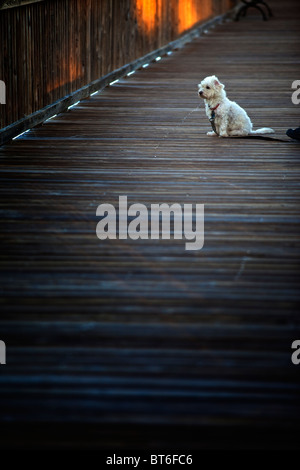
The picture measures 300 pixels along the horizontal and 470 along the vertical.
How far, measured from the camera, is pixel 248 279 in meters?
3.57

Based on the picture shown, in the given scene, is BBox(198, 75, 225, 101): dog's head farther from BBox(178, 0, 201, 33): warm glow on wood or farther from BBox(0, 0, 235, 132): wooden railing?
BBox(178, 0, 201, 33): warm glow on wood

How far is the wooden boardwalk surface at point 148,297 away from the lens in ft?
8.14

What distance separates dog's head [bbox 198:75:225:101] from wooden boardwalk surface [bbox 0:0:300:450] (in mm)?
385

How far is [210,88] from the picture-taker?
6.34 metres

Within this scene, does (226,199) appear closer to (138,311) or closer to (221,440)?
(138,311)

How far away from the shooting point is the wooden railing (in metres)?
6.38

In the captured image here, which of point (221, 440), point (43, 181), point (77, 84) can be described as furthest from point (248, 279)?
point (77, 84)
